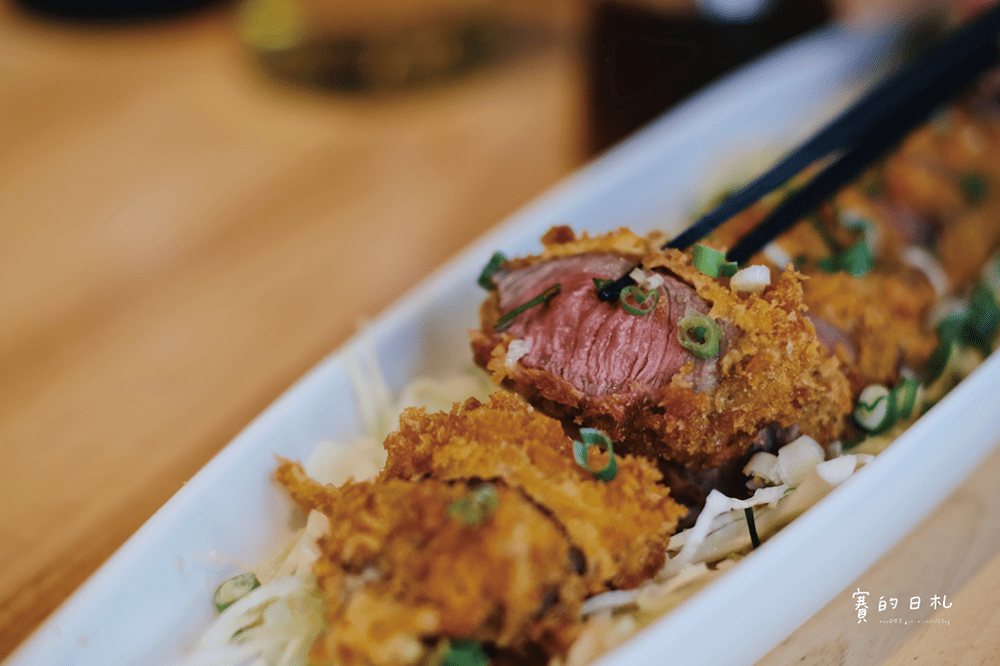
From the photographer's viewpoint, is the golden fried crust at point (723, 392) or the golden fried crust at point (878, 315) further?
the golden fried crust at point (878, 315)

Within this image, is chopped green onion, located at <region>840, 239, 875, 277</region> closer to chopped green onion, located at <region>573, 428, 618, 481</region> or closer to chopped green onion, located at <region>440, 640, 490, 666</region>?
chopped green onion, located at <region>573, 428, 618, 481</region>

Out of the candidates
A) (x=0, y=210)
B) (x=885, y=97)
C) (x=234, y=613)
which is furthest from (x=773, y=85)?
(x=0, y=210)

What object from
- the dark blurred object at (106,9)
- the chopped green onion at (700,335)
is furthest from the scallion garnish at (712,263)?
the dark blurred object at (106,9)

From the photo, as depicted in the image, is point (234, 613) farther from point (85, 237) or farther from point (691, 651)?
point (85, 237)

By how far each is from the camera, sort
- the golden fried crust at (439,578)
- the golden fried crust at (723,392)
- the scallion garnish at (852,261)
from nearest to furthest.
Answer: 1. the golden fried crust at (439,578)
2. the golden fried crust at (723,392)
3. the scallion garnish at (852,261)

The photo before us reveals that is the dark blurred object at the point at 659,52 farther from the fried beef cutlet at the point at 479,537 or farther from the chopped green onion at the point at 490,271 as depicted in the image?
the fried beef cutlet at the point at 479,537

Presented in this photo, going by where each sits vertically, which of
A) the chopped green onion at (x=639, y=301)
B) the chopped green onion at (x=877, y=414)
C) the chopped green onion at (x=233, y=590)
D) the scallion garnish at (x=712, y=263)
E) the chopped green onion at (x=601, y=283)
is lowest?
the chopped green onion at (x=877, y=414)

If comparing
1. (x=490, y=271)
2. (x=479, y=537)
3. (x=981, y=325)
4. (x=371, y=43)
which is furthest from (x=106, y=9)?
(x=981, y=325)

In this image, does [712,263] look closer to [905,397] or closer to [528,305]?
[528,305]
